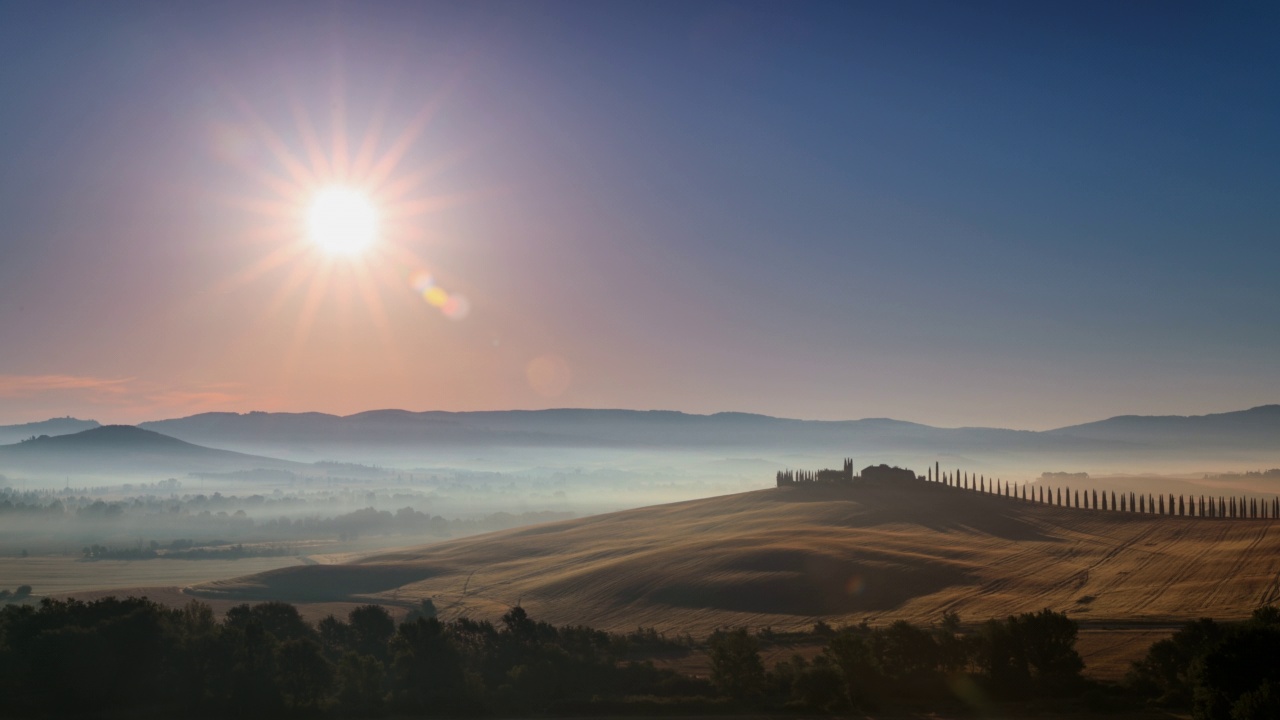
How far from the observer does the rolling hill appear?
6256 cm

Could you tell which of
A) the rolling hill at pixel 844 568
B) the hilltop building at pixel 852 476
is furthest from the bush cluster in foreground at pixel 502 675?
the hilltop building at pixel 852 476

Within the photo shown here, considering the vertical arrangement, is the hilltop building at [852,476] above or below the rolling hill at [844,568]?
above

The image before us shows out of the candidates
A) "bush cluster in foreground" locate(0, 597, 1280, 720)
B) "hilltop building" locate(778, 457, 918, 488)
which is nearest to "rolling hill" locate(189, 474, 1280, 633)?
"hilltop building" locate(778, 457, 918, 488)

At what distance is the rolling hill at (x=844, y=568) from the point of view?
62562 millimetres

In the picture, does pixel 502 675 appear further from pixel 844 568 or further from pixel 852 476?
pixel 852 476

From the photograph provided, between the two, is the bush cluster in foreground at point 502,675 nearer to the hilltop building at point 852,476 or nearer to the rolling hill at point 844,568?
the rolling hill at point 844,568

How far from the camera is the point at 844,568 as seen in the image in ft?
242

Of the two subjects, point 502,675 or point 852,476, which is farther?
point 852,476

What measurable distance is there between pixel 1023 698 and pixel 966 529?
62.4 metres

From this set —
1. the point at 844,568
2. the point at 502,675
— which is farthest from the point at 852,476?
the point at 502,675

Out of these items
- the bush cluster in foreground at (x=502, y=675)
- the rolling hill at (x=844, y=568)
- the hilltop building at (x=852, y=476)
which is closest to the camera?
the bush cluster in foreground at (x=502, y=675)

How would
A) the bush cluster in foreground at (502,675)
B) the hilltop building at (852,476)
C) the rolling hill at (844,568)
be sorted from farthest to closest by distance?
the hilltop building at (852,476), the rolling hill at (844,568), the bush cluster in foreground at (502,675)

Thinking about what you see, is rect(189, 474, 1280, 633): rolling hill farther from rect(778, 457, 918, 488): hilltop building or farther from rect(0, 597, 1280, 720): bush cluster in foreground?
rect(0, 597, 1280, 720): bush cluster in foreground

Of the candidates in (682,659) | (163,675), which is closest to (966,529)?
(682,659)
